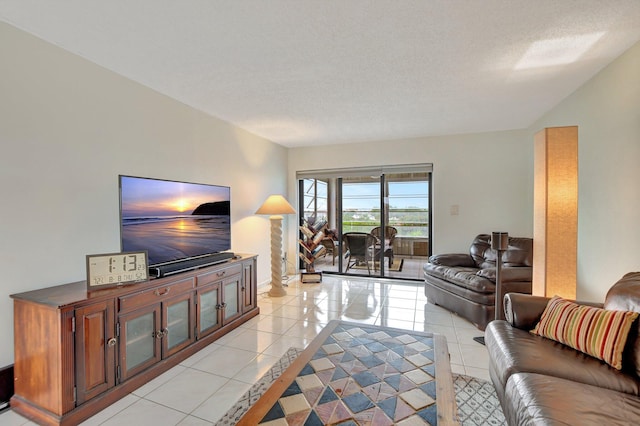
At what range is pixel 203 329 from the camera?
2.74 metres

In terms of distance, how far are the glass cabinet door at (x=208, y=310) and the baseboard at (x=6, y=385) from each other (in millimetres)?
1203

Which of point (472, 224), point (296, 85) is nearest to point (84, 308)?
point (296, 85)

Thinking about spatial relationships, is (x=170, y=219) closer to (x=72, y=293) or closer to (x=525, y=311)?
(x=72, y=293)

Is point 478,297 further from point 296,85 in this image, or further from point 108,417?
point 108,417

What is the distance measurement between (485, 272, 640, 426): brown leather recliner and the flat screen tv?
2714 millimetres

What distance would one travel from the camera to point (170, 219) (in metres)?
2.71

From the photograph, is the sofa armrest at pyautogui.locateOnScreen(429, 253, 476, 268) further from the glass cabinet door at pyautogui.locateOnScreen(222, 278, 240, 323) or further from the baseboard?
the baseboard

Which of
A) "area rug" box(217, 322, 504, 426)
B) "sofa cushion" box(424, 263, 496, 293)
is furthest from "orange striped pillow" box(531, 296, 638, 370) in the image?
"sofa cushion" box(424, 263, 496, 293)

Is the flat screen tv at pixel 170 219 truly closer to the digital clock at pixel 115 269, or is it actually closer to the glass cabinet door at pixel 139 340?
the digital clock at pixel 115 269

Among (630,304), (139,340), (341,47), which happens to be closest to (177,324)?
(139,340)

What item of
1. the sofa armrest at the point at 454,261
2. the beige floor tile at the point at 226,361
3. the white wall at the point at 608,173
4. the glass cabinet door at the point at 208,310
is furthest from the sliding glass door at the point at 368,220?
the beige floor tile at the point at 226,361

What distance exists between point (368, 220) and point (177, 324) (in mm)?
3666

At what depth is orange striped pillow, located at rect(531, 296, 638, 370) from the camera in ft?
5.11

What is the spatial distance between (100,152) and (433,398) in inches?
115
